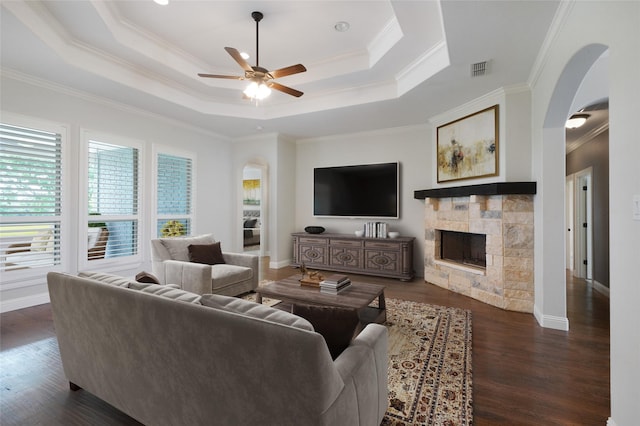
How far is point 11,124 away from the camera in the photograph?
11.4 ft

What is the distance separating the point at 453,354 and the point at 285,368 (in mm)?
1983

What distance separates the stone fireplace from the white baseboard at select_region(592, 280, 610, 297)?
1796 millimetres

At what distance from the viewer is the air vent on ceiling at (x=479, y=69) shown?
320 centimetres

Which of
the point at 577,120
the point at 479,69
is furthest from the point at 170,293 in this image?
the point at 577,120

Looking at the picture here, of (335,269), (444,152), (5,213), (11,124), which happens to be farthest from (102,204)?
(444,152)

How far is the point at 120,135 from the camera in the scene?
15.0 feet

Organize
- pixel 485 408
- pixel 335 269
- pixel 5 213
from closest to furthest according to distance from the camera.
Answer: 1. pixel 485 408
2. pixel 5 213
3. pixel 335 269

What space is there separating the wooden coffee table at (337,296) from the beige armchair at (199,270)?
0.78 metres

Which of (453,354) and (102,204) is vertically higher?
(102,204)

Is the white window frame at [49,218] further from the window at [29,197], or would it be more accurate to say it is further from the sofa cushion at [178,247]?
the sofa cushion at [178,247]

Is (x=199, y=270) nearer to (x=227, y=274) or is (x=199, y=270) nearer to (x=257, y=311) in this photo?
(x=227, y=274)

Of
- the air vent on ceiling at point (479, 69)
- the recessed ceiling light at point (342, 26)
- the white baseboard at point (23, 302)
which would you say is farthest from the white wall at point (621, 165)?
the white baseboard at point (23, 302)

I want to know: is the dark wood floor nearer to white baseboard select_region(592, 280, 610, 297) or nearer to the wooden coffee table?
the wooden coffee table

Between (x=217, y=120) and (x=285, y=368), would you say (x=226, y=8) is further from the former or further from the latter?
(x=285, y=368)
